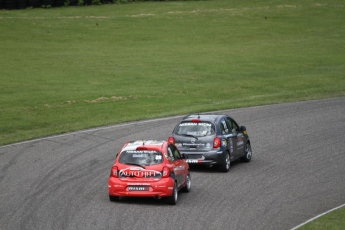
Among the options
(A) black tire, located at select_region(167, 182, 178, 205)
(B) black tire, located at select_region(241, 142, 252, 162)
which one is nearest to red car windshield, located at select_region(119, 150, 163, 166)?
(A) black tire, located at select_region(167, 182, 178, 205)

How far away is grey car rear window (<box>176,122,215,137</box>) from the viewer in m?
21.4

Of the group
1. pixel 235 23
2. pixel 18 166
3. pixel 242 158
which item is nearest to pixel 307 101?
pixel 242 158

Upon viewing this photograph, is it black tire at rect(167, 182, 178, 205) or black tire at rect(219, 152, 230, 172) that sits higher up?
black tire at rect(167, 182, 178, 205)

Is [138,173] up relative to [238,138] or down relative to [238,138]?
up

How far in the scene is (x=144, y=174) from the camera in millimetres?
17078

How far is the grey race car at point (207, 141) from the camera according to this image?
21062 millimetres

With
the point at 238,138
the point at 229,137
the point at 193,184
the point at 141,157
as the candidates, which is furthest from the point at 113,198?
the point at 238,138

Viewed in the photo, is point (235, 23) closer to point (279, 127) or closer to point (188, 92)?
point (188, 92)

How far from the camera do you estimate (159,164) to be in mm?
17234

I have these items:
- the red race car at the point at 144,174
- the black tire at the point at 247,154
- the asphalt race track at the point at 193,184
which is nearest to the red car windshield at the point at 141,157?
the red race car at the point at 144,174

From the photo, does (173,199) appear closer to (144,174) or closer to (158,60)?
(144,174)

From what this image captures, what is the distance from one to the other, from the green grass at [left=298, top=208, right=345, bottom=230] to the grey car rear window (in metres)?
5.97

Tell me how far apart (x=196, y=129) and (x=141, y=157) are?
446cm

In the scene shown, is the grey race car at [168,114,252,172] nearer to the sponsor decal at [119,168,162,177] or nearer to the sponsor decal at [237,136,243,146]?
the sponsor decal at [237,136,243,146]
